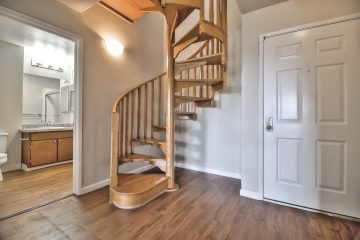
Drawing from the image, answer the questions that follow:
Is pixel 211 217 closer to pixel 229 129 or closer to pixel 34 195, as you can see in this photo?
pixel 229 129

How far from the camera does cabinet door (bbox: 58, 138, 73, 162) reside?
3.65m

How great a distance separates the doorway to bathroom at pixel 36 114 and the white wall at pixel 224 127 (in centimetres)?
202

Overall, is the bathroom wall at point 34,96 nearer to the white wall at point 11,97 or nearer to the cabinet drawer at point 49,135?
the white wall at point 11,97

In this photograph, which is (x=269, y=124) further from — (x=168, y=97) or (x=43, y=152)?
(x=43, y=152)

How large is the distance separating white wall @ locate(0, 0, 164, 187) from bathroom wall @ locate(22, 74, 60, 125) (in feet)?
7.82

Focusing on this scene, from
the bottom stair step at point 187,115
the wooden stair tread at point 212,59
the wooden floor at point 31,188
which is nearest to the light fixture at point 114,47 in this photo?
the wooden stair tread at point 212,59

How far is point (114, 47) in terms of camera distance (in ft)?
8.87

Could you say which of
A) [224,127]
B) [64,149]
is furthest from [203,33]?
[64,149]

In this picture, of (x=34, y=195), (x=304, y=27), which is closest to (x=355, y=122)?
(x=304, y=27)

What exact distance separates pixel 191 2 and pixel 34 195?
2990 millimetres

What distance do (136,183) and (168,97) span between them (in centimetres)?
123

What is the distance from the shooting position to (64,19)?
2.12m

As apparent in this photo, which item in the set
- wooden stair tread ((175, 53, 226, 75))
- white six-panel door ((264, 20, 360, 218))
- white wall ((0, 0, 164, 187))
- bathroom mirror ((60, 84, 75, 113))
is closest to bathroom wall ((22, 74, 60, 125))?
bathroom mirror ((60, 84, 75, 113))

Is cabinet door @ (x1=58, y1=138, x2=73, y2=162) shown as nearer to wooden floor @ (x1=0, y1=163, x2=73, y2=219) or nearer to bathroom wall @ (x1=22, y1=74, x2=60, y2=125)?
wooden floor @ (x1=0, y1=163, x2=73, y2=219)
